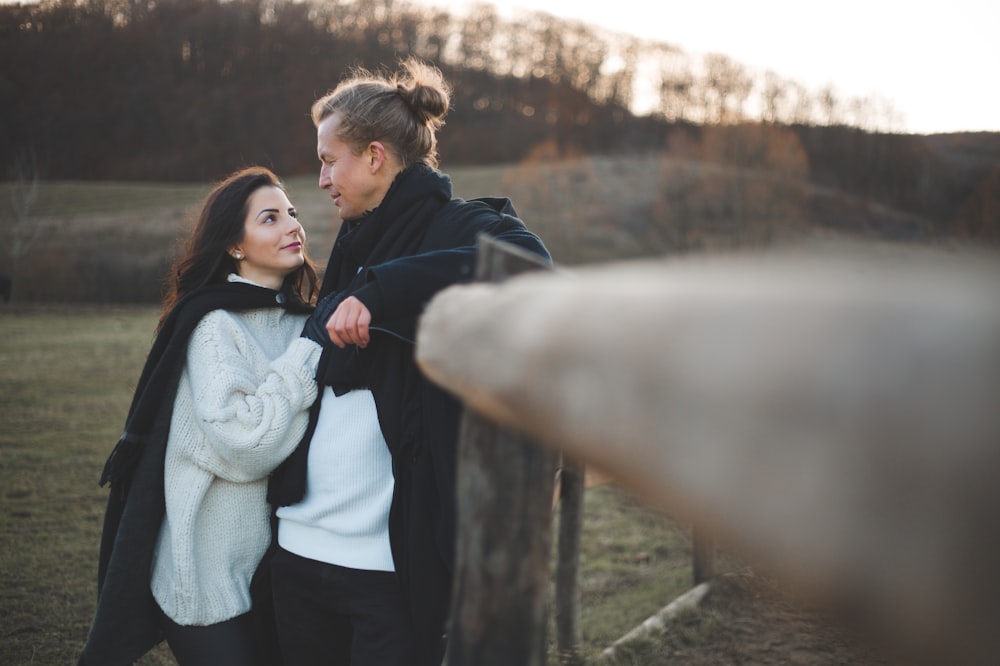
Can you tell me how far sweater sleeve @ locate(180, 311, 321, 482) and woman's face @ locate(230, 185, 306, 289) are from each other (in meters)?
0.31

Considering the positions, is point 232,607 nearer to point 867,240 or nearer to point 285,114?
point 867,240

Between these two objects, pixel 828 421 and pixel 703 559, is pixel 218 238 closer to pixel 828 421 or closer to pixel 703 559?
pixel 828 421

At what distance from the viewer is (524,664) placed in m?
1.05

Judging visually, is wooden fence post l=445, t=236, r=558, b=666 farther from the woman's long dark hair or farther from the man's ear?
the woman's long dark hair

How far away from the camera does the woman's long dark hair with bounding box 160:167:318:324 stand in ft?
8.29

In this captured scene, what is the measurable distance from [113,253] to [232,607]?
94.7ft

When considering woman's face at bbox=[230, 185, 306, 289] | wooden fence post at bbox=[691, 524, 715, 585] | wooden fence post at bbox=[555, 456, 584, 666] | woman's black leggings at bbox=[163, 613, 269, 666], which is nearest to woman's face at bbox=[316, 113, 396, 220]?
woman's face at bbox=[230, 185, 306, 289]

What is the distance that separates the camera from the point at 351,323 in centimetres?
188

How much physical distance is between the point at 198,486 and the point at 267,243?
0.84m

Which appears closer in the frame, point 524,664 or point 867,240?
Result: point 524,664

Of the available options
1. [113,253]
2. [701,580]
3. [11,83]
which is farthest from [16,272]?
[701,580]

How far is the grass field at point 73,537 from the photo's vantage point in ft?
12.7

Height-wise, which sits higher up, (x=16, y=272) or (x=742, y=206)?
(x=742, y=206)

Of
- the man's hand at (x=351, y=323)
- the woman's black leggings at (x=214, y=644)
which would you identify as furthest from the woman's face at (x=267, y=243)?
the woman's black leggings at (x=214, y=644)
